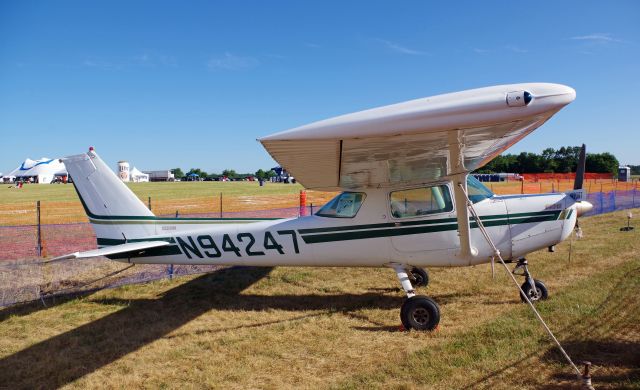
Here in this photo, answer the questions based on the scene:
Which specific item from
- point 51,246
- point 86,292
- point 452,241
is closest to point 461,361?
point 452,241

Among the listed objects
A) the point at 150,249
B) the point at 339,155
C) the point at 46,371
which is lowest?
the point at 46,371

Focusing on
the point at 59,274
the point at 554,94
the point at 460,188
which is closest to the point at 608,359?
the point at 460,188

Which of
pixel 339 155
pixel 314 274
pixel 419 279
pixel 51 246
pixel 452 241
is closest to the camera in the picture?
pixel 339 155

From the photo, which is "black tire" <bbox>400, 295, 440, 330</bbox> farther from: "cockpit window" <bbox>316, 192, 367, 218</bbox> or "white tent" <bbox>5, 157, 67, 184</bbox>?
"white tent" <bbox>5, 157, 67, 184</bbox>

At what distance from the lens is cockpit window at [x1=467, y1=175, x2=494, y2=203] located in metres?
5.86

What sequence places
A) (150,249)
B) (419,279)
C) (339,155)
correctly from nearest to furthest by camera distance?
(339,155) → (150,249) → (419,279)

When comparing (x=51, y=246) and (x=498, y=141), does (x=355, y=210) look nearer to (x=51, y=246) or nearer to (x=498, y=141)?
(x=498, y=141)

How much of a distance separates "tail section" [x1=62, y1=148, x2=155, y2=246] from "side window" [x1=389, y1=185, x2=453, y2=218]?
13.6 ft

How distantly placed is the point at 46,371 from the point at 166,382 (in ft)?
4.89

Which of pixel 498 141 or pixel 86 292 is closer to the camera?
pixel 498 141

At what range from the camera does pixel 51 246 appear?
39.0 ft

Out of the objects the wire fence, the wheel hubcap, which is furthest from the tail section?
the wheel hubcap

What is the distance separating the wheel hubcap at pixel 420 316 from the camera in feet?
17.2

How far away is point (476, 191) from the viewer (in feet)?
19.5
